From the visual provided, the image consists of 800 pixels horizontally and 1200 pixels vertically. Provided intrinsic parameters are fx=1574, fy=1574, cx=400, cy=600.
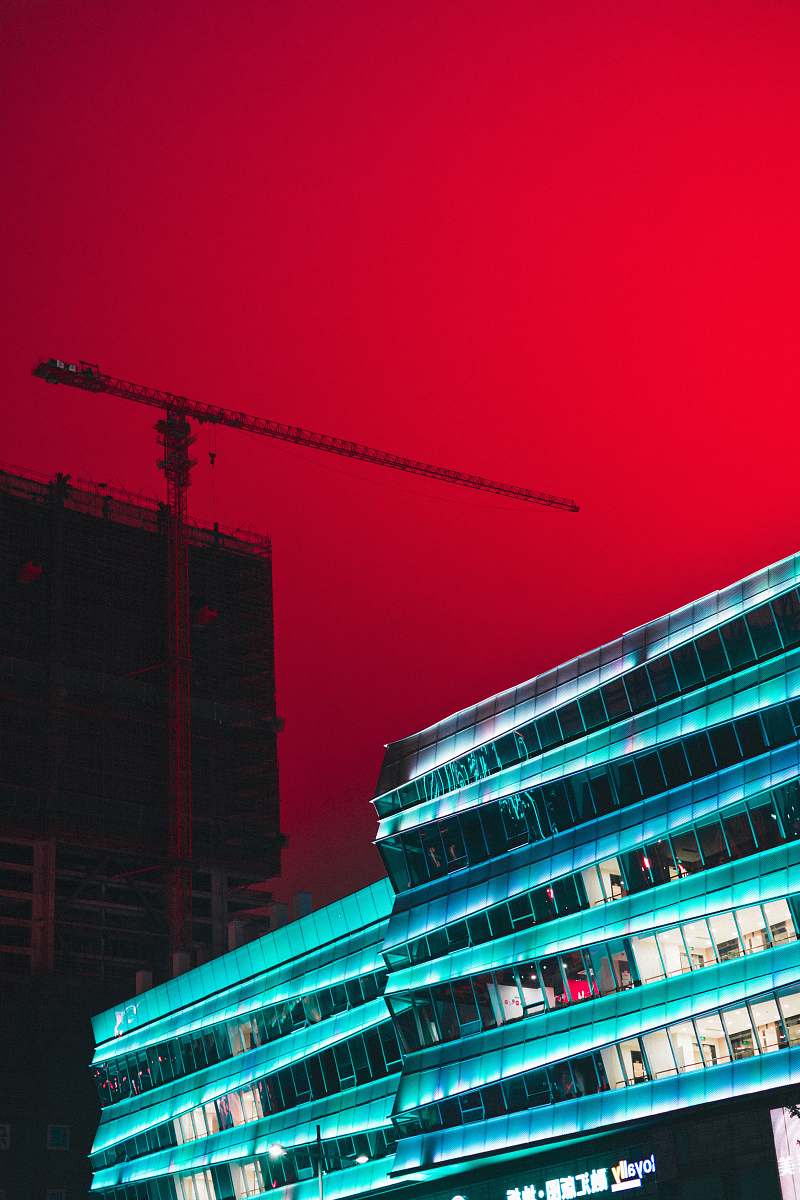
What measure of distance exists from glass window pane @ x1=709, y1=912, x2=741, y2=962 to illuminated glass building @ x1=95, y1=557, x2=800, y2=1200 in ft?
0.41

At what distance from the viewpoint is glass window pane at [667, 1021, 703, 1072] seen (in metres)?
70.3

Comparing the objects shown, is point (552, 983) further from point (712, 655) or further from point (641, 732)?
point (712, 655)

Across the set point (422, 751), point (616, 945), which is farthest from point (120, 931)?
point (616, 945)

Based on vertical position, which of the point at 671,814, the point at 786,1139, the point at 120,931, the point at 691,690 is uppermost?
the point at 120,931

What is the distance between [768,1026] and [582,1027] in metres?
11.1

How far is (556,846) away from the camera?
79.4 m

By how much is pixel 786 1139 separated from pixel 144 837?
448 ft

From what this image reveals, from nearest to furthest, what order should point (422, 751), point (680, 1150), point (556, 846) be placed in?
point (680, 1150)
point (556, 846)
point (422, 751)

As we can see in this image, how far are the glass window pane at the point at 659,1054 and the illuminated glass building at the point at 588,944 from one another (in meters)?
0.10

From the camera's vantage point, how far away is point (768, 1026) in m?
67.4

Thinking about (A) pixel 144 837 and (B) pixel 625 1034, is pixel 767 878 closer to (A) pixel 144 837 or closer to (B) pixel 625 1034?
(B) pixel 625 1034

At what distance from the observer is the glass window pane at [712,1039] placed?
69312mm

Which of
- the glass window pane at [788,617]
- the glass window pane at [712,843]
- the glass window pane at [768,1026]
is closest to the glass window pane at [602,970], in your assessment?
the glass window pane at [712,843]

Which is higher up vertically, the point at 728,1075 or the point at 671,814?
the point at 671,814
